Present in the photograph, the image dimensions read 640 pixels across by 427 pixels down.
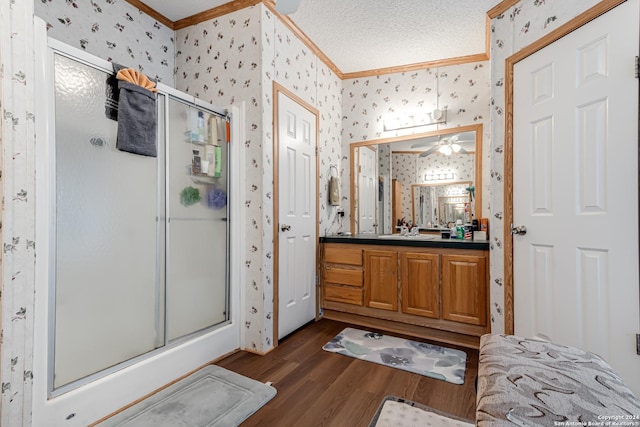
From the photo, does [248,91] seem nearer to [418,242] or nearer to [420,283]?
[418,242]

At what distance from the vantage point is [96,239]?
1539 millimetres

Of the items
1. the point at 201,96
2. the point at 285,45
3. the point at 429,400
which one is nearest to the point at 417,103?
the point at 285,45

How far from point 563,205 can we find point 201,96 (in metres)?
2.70

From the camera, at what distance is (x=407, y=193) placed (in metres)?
3.21

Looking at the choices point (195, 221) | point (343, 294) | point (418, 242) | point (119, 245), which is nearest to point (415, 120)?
Result: point (418, 242)

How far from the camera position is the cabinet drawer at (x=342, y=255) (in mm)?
2831

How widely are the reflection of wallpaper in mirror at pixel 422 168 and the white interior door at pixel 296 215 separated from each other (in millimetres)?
957

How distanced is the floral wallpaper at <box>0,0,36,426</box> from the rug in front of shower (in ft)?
1.52

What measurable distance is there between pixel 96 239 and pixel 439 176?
9.22 feet

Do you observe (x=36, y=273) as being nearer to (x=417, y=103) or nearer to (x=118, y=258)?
(x=118, y=258)

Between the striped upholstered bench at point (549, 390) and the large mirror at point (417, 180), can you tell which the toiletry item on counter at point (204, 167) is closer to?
the large mirror at point (417, 180)

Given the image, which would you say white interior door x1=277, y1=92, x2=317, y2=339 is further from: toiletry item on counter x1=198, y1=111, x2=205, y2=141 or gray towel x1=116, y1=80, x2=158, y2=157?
gray towel x1=116, y1=80, x2=158, y2=157

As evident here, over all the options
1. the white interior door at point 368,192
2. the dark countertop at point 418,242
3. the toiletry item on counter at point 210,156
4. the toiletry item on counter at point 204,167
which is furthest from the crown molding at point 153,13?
the dark countertop at point 418,242

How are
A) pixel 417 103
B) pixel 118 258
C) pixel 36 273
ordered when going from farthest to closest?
pixel 417 103
pixel 118 258
pixel 36 273
